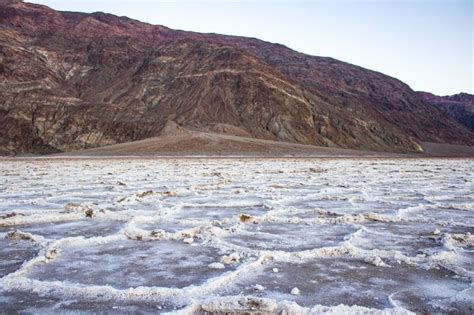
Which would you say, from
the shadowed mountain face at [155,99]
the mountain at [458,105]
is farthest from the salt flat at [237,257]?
the mountain at [458,105]

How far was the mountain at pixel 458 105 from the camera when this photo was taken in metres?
118

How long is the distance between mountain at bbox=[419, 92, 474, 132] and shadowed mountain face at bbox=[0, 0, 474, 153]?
131 ft

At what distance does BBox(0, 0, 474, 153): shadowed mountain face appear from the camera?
169 feet

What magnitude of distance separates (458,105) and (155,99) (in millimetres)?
100049

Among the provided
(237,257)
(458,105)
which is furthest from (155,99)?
(458,105)

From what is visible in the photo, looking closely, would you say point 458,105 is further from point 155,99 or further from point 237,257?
point 237,257

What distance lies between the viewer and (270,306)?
257 cm

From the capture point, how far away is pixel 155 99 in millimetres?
59125

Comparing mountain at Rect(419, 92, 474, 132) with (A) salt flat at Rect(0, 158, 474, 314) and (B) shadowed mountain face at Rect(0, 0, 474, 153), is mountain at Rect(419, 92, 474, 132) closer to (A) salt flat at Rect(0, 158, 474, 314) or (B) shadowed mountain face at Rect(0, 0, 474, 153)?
(B) shadowed mountain face at Rect(0, 0, 474, 153)

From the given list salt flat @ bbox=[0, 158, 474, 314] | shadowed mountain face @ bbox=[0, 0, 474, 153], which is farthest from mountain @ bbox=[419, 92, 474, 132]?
salt flat @ bbox=[0, 158, 474, 314]

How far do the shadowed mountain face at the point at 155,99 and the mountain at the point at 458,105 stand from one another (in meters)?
40.0

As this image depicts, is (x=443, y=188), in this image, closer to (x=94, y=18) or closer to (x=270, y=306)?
(x=270, y=306)

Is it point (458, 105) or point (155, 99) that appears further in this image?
point (458, 105)

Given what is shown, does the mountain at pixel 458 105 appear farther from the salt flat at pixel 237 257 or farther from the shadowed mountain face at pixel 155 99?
the salt flat at pixel 237 257
